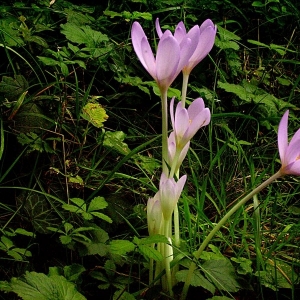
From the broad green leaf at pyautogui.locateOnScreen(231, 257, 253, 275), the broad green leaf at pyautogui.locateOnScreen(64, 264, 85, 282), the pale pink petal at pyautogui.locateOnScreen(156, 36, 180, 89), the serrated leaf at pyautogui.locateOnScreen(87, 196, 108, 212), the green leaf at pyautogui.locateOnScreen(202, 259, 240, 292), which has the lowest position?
the broad green leaf at pyautogui.locateOnScreen(231, 257, 253, 275)

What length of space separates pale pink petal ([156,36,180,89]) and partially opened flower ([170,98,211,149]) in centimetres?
8

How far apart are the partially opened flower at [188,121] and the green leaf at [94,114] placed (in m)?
0.68

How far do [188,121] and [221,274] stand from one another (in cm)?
46

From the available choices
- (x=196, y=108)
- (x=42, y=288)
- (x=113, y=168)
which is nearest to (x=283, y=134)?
(x=196, y=108)

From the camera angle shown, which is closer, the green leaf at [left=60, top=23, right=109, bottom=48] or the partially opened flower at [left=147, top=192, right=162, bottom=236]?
the partially opened flower at [left=147, top=192, right=162, bottom=236]

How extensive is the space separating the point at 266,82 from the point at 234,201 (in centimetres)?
123

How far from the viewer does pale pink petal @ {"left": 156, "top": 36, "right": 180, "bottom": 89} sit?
1.23 meters

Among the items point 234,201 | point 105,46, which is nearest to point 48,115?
point 105,46

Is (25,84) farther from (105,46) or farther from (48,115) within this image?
(105,46)

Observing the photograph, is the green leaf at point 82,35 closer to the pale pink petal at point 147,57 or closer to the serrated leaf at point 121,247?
the pale pink petal at point 147,57

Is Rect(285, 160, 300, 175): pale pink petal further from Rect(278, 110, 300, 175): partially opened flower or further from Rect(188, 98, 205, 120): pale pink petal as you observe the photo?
Rect(188, 98, 205, 120): pale pink petal

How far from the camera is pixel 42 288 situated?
1.20m

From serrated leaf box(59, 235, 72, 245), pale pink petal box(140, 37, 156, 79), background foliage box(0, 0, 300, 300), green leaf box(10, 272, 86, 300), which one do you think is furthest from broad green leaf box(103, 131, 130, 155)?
green leaf box(10, 272, 86, 300)

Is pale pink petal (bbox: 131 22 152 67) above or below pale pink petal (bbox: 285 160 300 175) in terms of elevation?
above
